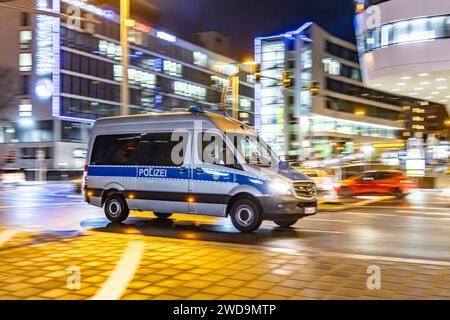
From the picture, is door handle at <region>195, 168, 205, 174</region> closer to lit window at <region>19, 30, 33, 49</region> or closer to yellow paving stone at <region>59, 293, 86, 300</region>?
yellow paving stone at <region>59, 293, 86, 300</region>

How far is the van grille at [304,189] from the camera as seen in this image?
1084 cm

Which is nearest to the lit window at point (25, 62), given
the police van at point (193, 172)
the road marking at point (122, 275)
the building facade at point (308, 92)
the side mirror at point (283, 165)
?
the building facade at point (308, 92)

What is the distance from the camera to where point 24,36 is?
204ft

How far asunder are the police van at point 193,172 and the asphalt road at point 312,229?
1.66 feet

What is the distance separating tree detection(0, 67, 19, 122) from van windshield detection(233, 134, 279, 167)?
2244 inches

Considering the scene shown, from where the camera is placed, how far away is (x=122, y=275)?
21.1 feet

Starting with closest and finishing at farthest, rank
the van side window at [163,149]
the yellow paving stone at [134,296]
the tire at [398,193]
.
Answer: the yellow paving stone at [134,296] < the van side window at [163,149] < the tire at [398,193]

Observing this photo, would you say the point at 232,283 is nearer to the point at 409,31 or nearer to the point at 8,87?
the point at 409,31

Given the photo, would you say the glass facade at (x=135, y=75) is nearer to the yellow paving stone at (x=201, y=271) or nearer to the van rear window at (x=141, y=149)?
the van rear window at (x=141, y=149)

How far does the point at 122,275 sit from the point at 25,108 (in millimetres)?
63855

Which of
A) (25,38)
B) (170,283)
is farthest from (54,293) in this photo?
(25,38)
